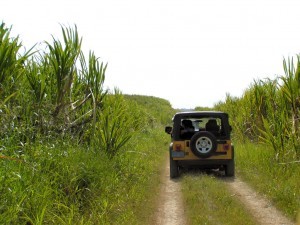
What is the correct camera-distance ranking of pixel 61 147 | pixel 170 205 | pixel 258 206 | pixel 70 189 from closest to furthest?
pixel 70 189 < pixel 61 147 < pixel 258 206 < pixel 170 205

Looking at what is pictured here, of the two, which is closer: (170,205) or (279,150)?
(170,205)

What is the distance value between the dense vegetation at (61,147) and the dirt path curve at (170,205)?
0.84 ft

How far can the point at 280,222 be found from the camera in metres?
6.30

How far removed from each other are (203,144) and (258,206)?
2.70 metres

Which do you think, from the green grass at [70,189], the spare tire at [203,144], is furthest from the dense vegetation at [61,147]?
the spare tire at [203,144]

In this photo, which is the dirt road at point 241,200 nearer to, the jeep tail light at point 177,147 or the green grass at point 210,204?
the green grass at point 210,204

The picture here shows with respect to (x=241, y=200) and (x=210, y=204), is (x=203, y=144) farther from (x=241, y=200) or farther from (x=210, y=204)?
(x=210, y=204)

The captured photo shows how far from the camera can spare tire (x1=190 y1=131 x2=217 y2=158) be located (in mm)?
9633

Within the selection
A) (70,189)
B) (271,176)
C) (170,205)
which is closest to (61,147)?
(70,189)

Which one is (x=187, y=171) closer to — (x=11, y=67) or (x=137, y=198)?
(x=137, y=198)

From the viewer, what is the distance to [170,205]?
7.60 meters

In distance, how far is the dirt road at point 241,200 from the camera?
6.50 metres

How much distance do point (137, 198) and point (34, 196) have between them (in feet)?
9.94

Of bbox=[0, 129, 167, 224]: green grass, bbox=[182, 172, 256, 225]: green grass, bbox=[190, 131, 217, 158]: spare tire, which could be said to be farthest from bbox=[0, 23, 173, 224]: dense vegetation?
bbox=[190, 131, 217, 158]: spare tire
